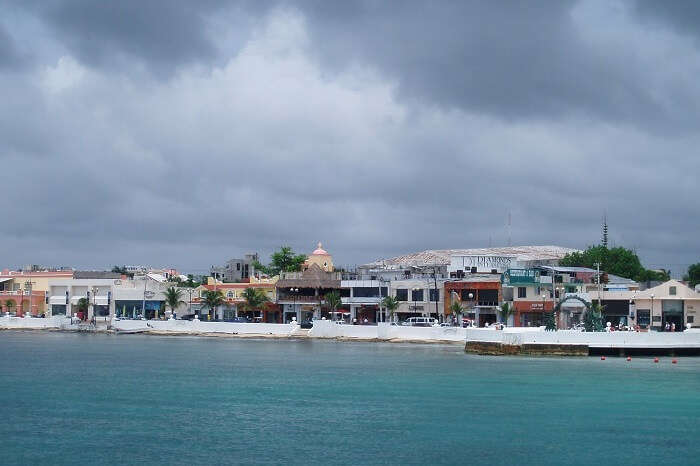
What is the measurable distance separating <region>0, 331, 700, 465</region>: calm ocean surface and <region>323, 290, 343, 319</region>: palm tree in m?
38.2

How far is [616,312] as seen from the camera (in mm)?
99125

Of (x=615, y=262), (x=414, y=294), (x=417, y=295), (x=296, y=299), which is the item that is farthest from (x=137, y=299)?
(x=615, y=262)

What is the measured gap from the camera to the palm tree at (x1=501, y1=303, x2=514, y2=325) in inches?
3972

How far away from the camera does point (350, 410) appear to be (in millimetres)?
47344

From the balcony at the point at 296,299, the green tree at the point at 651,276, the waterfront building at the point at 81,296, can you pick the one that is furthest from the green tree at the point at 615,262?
the waterfront building at the point at 81,296

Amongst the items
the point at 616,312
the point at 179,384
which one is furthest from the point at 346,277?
the point at 179,384

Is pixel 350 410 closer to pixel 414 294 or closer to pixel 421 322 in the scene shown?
pixel 421 322

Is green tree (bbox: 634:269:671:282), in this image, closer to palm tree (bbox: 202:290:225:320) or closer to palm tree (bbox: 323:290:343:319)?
palm tree (bbox: 323:290:343:319)

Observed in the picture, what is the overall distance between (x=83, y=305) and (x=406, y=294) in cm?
4516

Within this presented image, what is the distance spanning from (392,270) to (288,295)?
13.7m

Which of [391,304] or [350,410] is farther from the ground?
[391,304]

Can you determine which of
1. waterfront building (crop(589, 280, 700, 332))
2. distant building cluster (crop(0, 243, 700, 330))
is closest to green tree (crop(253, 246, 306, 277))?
distant building cluster (crop(0, 243, 700, 330))

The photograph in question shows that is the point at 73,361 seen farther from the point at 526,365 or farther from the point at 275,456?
the point at 275,456

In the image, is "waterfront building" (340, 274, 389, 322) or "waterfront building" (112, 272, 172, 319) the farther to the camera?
"waterfront building" (112, 272, 172, 319)
